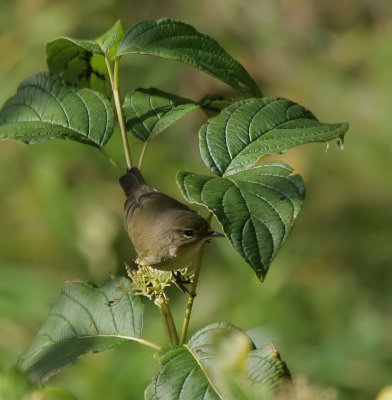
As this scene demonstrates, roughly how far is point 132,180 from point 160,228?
132 millimetres

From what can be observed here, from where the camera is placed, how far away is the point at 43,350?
1456 mm

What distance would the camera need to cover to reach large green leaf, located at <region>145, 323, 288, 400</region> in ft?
3.99

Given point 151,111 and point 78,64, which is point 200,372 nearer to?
point 151,111

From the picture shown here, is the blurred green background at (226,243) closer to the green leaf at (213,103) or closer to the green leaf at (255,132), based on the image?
the green leaf at (213,103)

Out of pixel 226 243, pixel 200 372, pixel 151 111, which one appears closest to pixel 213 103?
pixel 151 111

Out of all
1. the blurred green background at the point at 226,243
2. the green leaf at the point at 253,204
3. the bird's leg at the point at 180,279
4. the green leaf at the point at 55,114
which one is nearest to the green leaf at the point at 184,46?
the green leaf at the point at 55,114

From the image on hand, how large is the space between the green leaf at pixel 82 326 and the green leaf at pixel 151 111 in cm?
33

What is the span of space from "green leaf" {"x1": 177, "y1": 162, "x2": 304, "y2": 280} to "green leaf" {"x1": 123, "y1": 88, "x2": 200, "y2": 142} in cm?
30

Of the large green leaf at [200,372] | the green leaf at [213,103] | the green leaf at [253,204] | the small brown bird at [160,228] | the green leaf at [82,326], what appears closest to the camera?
the green leaf at [253,204]

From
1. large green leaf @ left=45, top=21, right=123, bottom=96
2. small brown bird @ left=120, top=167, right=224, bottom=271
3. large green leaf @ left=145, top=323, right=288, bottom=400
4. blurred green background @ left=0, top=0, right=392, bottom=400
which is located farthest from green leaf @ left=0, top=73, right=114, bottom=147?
blurred green background @ left=0, top=0, right=392, bottom=400

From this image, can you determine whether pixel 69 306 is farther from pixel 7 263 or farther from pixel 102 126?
pixel 7 263

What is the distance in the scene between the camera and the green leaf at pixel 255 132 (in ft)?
4.25

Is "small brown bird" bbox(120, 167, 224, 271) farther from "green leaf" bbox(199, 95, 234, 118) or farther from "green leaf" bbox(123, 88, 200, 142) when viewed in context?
"green leaf" bbox(199, 95, 234, 118)

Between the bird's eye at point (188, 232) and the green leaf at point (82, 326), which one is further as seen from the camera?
the bird's eye at point (188, 232)
